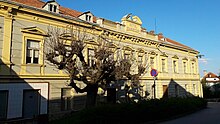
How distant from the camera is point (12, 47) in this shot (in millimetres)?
12883

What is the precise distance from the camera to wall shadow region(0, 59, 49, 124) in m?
12.2

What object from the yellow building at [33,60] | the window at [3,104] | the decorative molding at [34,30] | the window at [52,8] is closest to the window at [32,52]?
the yellow building at [33,60]

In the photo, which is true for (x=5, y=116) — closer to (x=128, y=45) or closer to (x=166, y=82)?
(x=128, y=45)

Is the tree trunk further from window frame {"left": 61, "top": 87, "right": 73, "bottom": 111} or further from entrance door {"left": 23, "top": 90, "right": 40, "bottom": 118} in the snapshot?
entrance door {"left": 23, "top": 90, "right": 40, "bottom": 118}

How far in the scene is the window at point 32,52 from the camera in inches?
543

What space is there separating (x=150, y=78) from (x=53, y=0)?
12.9 meters

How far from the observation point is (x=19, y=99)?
1290 centimetres

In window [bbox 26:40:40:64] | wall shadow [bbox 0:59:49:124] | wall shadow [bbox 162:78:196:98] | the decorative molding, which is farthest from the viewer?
wall shadow [bbox 162:78:196:98]

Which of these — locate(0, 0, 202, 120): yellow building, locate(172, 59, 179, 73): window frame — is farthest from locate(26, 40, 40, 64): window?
locate(172, 59, 179, 73): window frame

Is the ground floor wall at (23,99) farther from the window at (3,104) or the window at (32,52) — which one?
the window at (32,52)

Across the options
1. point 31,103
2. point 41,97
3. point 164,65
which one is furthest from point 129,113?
point 164,65

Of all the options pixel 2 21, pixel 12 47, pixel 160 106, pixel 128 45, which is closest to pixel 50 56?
pixel 12 47

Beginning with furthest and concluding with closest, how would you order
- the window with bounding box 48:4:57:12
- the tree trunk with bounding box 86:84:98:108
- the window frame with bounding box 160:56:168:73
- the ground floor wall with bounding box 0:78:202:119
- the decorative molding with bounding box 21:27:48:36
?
1. the window frame with bounding box 160:56:168:73
2. the window with bounding box 48:4:57:12
3. the decorative molding with bounding box 21:27:48:36
4. the ground floor wall with bounding box 0:78:202:119
5. the tree trunk with bounding box 86:84:98:108

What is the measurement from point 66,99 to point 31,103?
2.70 metres
